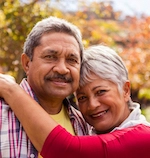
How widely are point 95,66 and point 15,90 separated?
0.71 m

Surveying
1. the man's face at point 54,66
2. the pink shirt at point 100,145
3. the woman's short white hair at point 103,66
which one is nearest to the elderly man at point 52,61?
the man's face at point 54,66

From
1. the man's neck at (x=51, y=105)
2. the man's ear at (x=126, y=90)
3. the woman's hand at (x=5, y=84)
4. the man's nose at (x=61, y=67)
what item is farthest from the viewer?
the man's ear at (x=126, y=90)

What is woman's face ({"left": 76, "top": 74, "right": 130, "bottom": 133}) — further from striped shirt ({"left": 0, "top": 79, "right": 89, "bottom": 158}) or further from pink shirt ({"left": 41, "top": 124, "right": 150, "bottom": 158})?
striped shirt ({"left": 0, "top": 79, "right": 89, "bottom": 158})

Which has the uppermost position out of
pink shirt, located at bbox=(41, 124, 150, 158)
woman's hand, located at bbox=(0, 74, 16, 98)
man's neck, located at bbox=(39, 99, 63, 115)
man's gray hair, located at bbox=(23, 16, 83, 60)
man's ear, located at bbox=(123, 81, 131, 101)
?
man's gray hair, located at bbox=(23, 16, 83, 60)

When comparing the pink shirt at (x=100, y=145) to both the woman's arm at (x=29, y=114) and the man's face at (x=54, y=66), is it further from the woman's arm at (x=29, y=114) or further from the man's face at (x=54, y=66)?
the man's face at (x=54, y=66)

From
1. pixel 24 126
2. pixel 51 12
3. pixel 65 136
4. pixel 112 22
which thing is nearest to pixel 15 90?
pixel 24 126

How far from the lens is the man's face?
264 cm

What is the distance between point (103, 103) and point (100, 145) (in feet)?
1.61

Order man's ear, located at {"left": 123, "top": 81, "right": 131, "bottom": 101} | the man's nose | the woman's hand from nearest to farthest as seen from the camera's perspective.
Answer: the woman's hand → the man's nose → man's ear, located at {"left": 123, "top": 81, "right": 131, "bottom": 101}

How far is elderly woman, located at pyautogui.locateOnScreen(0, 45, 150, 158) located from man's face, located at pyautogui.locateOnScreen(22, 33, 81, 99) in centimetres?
21

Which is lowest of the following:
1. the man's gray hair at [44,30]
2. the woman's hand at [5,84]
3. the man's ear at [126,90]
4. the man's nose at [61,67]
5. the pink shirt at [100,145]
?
the pink shirt at [100,145]

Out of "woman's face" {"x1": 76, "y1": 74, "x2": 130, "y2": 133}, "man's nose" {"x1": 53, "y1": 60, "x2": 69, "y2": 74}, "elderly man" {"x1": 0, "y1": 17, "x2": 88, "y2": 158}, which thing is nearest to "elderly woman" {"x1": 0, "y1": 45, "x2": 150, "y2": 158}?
"woman's face" {"x1": 76, "y1": 74, "x2": 130, "y2": 133}

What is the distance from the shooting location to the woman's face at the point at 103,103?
287 centimetres

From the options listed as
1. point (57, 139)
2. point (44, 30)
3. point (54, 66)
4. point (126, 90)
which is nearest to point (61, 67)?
point (54, 66)
